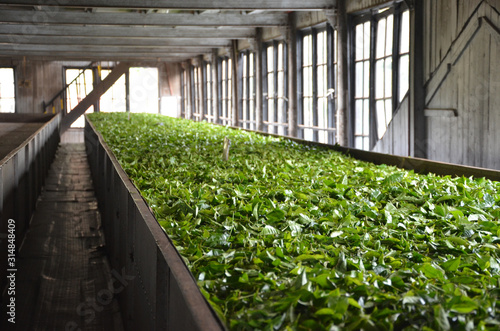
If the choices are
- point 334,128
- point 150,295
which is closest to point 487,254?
point 150,295

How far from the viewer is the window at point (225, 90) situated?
827 inches

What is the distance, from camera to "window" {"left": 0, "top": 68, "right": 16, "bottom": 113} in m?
Result: 25.6

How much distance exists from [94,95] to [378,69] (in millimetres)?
19008

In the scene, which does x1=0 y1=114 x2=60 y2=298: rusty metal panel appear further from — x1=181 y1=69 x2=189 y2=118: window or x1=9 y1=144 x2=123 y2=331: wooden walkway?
x1=181 y1=69 x2=189 y2=118: window

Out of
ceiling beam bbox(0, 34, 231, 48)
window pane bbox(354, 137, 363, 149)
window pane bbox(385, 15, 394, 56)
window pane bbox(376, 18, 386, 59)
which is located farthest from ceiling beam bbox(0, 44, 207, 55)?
window pane bbox(385, 15, 394, 56)

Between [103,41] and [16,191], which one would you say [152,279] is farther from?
[103,41]

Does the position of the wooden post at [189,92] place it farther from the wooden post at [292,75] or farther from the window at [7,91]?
the wooden post at [292,75]

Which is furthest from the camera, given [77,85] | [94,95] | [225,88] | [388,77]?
[77,85]

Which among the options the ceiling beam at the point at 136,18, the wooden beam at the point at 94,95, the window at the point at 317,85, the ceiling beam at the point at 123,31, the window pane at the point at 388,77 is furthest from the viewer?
the wooden beam at the point at 94,95

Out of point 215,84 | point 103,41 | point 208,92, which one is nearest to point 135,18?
point 103,41

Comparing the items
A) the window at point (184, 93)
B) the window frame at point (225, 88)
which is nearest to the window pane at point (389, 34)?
the window frame at point (225, 88)

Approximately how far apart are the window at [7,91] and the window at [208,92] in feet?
28.7

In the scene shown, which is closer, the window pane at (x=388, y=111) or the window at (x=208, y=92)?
the window pane at (x=388, y=111)

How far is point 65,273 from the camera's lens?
17.3 ft
